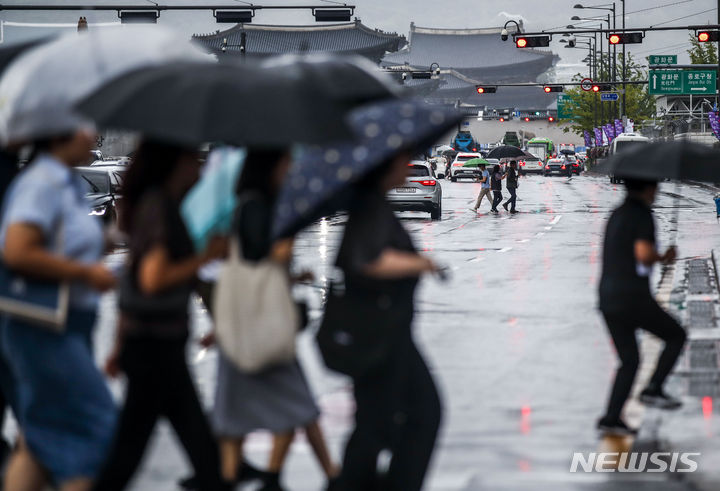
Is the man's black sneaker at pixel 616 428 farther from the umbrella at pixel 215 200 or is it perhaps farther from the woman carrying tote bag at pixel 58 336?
the woman carrying tote bag at pixel 58 336

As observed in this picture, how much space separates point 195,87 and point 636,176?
10.8 ft

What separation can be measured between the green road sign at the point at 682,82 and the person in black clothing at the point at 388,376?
5657cm

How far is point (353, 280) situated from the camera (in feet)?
16.5

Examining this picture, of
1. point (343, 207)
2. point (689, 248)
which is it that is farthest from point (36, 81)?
point (689, 248)

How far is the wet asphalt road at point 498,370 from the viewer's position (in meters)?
6.64

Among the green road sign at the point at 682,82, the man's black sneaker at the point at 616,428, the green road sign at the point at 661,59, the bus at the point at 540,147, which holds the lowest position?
the bus at the point at 540,147

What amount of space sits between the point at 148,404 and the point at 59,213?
2.48 ft

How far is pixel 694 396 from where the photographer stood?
848cm

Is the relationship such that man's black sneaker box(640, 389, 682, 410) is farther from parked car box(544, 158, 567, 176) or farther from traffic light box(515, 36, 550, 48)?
parked car box(544, 158, 567, 176)

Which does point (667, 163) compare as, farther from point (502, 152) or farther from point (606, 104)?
point (606, 104)

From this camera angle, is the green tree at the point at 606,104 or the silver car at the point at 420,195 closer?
the silver car at the point at 420,195

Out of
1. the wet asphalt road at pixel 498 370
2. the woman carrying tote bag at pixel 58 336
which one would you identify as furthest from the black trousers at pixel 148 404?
the wet asphalt road at pixel 498 370

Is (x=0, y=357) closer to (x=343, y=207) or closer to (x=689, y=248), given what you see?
(x=343, y=207)

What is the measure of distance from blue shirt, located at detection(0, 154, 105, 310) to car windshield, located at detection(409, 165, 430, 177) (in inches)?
1166
